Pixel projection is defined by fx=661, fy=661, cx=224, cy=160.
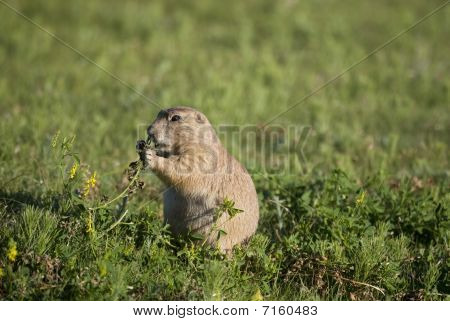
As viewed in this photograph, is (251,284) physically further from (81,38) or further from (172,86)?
(81,38)

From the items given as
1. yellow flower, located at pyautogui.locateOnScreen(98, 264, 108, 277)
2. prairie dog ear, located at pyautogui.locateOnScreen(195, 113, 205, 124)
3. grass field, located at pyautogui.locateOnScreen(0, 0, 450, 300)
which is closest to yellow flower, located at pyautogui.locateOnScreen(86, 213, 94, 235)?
grass field, located at pyautogui.locateOnScreen(0, 0, 450, 300)

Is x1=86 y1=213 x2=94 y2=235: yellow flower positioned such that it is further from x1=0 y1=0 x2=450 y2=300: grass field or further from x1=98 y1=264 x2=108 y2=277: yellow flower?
x1=98 y1=264 x2=108 y2=277: yellow flower

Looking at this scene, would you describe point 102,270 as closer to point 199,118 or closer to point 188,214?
point 188,214

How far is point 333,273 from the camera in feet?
16.1

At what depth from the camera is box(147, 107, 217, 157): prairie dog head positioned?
5.47 meters

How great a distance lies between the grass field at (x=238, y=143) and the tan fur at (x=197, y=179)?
188 millimetres

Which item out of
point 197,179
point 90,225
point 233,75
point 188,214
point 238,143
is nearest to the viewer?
point 90,225

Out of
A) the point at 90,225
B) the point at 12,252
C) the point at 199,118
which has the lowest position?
the point at 12,252

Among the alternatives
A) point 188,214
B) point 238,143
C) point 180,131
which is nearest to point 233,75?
point 238,143

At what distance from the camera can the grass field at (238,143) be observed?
4582mm

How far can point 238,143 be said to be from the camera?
8094 millimetres

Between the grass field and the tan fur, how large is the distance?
7.4 inches

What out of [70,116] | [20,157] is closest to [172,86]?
[70,116]

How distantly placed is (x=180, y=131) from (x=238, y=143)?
104 inches
